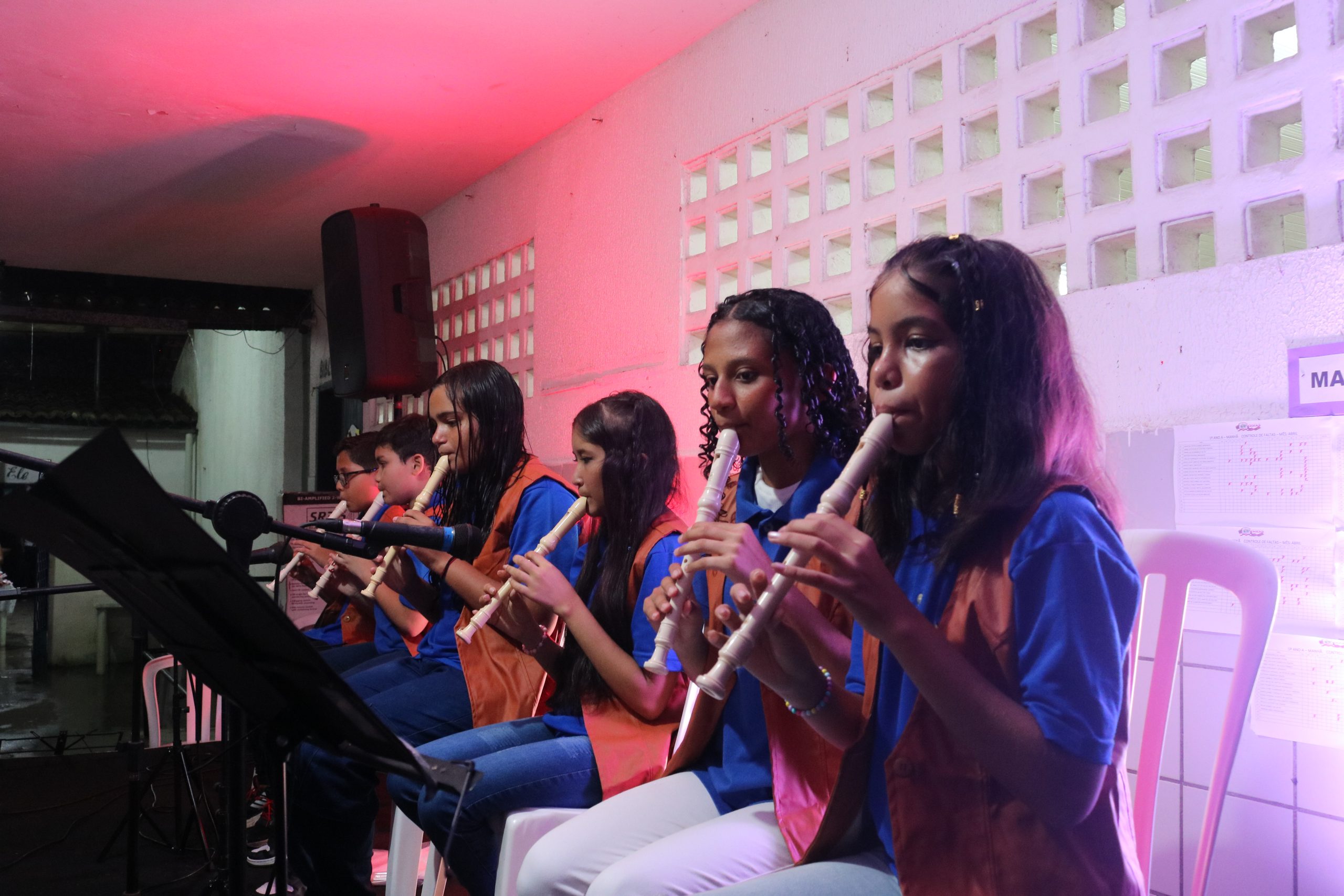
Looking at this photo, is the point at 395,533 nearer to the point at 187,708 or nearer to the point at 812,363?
the point at 812,363

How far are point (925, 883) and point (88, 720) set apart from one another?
21.8ft

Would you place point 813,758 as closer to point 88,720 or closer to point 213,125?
point 213,125

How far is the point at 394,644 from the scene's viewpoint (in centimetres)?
357

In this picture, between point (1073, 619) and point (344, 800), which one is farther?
point (344, 800)

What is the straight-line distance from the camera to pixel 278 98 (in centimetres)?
451

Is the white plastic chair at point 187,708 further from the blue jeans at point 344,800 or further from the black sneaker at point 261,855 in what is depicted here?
the blue jeans at point 344,800

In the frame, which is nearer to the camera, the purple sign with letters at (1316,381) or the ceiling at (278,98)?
the purple sign with letters at (1316,381)

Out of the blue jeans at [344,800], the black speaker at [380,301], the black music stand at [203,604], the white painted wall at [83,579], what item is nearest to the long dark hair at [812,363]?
the black music stand at [203,604]

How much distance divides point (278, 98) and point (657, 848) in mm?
3873

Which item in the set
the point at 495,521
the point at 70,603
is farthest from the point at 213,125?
the point at 70,603

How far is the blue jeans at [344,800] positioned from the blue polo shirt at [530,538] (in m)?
0.16

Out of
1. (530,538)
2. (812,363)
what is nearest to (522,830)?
(530,538)

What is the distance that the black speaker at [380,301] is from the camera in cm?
521

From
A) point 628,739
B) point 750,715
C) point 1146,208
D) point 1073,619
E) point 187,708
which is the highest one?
point 1146,208
